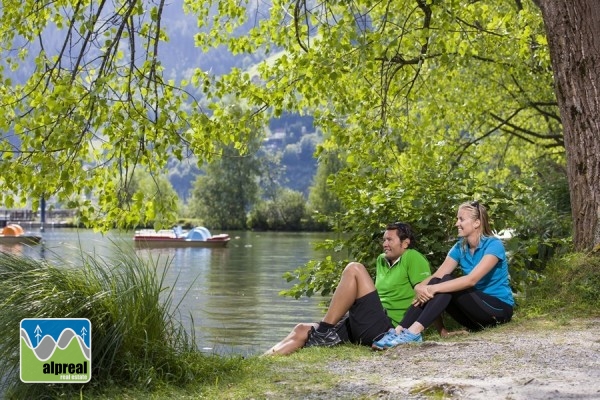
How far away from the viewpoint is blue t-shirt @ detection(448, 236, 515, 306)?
8477 millimetres

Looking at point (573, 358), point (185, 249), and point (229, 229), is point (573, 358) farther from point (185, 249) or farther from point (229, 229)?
point (229, 229)

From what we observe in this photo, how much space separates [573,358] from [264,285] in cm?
2007

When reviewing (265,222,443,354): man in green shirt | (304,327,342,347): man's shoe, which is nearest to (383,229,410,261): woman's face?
(265,222,443,354): man in green shirt

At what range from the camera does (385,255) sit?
8.91m

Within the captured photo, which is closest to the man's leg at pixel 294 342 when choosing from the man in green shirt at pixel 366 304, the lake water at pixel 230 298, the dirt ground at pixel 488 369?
the man in green shirt at pixel 366 304

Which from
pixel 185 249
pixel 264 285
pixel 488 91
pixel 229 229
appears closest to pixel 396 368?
pixel 488 91

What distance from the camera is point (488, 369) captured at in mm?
6523

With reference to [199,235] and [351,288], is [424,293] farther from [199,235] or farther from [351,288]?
[199,235]

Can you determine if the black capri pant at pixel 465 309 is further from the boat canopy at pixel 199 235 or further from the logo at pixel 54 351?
the boat canopy at pixel 199 235

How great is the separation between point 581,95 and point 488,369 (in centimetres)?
443

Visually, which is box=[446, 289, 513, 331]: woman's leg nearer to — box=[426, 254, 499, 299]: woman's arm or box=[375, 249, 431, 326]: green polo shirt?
box=[426, 254, 499, 299]: woman's arm

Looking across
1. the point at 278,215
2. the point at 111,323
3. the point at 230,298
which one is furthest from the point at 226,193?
the point at 111,323

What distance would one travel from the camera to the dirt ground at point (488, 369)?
19.1 ft

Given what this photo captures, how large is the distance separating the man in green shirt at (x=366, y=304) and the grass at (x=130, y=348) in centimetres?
80
